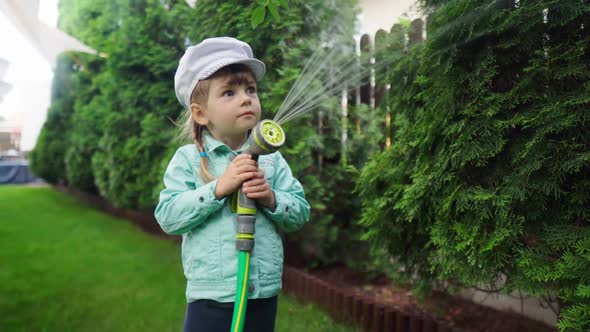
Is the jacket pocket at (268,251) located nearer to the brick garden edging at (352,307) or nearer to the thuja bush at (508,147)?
the thuja bush at (508,147)

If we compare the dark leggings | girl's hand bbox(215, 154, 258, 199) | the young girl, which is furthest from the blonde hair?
the dark leggings

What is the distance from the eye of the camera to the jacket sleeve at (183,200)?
1.68 meters

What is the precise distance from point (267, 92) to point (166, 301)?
6.31 ft

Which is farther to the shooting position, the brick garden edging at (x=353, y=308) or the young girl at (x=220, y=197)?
the brick garden edging at (x=353, y=308)

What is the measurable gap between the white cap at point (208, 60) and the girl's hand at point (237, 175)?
1.20 ft

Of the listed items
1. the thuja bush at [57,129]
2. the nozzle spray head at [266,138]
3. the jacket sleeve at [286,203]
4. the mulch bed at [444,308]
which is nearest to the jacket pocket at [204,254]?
the jacket sleeve at [286,203]

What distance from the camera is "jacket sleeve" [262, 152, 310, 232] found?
1.78 m

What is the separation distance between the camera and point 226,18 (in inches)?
127

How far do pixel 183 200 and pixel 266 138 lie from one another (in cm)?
42

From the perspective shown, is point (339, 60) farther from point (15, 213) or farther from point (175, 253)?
point (15, 213)

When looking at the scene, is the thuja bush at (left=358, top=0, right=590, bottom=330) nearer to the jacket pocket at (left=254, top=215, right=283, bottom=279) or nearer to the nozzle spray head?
the jacket pocket at (left=254, top=215, right=283, bottom=279)

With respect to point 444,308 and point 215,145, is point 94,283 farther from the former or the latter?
point 215,145

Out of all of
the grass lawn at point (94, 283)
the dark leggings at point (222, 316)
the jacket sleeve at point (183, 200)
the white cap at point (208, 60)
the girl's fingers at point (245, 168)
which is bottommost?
the grass lawn at point (94, 283)

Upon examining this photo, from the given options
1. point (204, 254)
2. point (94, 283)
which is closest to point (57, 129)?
point (94, 283)
